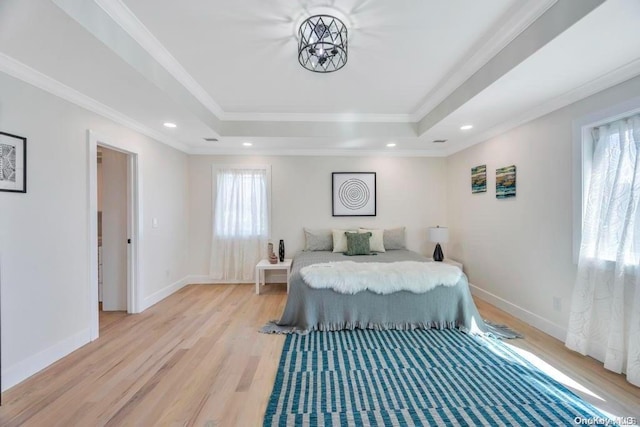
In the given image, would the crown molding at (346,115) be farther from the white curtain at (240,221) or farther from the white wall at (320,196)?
the white curtain at (240,221)

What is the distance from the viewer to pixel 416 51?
2.39 metres

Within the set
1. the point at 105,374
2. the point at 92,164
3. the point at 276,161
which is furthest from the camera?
the point at 276,161

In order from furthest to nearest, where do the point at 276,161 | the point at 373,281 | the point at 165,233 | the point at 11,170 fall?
the point at 276,161 < the point at 165,233 < the point at 373,281 < the point at 11,170

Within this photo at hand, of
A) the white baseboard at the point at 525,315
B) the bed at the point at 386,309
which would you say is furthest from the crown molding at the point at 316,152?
the bed at the point at 386,309

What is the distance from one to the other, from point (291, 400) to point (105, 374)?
1528 mm

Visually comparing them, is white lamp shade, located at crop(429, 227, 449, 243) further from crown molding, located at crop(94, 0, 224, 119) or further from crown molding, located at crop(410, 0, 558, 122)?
crown molding, located at crop(94, 0, 224, 119)

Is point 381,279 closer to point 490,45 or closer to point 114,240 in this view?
point 490,45

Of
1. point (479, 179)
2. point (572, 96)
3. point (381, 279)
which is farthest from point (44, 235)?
point (479, 179)

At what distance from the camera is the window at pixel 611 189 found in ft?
6.95

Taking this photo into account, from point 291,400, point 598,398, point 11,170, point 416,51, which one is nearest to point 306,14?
point 416,51

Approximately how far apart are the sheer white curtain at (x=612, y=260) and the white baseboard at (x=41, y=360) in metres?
4.42

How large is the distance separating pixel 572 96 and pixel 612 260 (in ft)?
4.78

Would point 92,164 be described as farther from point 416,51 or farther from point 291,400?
point 416,51

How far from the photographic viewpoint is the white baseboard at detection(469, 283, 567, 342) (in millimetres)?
2762
